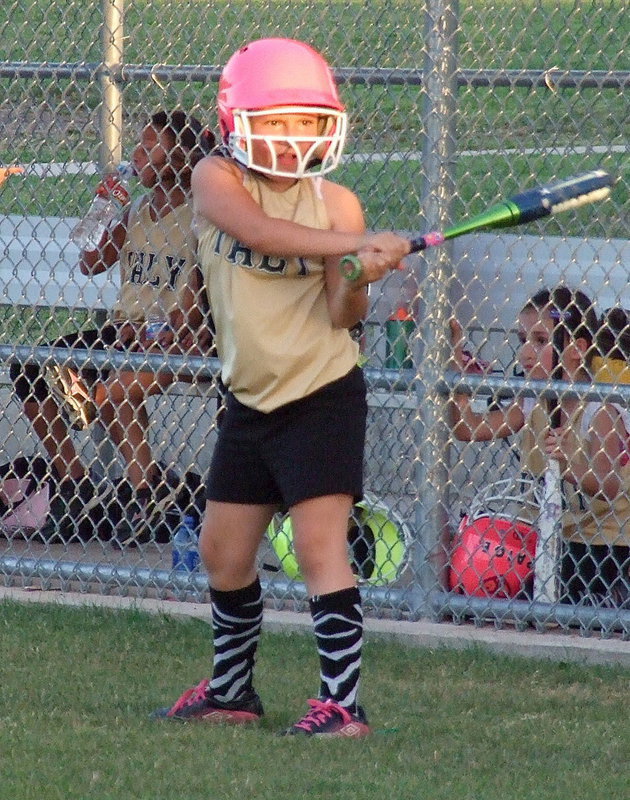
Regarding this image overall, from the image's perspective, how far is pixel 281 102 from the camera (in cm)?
324

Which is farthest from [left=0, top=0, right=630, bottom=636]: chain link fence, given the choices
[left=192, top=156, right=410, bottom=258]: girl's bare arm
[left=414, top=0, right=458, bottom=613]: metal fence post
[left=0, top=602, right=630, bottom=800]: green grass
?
[left=192, top=156, right=410, bottom=258]: girl's bare arm

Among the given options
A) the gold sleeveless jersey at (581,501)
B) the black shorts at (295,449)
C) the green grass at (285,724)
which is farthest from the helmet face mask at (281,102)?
the gold sleeveless jersey at (581,501)

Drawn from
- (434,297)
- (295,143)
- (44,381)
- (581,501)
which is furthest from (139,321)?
(295,143)

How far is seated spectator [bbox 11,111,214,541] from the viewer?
18.7 ft

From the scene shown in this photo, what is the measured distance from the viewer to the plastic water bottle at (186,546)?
5.26 metres

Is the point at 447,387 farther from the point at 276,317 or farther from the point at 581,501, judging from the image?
→ the point at 276,317

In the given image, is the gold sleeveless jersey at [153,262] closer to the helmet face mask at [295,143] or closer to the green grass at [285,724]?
the green grass at [285,724]

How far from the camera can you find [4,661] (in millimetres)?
4227

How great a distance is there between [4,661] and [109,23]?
8.08ft

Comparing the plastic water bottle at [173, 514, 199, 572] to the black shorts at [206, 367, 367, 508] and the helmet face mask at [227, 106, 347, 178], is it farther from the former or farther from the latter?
the helmet face mask at [227, 106, 347, 178]

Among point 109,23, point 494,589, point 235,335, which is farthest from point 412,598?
point 109,23

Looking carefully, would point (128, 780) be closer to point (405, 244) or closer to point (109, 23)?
point (405, 244)

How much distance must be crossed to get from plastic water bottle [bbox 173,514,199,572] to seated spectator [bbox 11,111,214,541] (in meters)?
A: 0.23

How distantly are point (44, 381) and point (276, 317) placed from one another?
279cm
